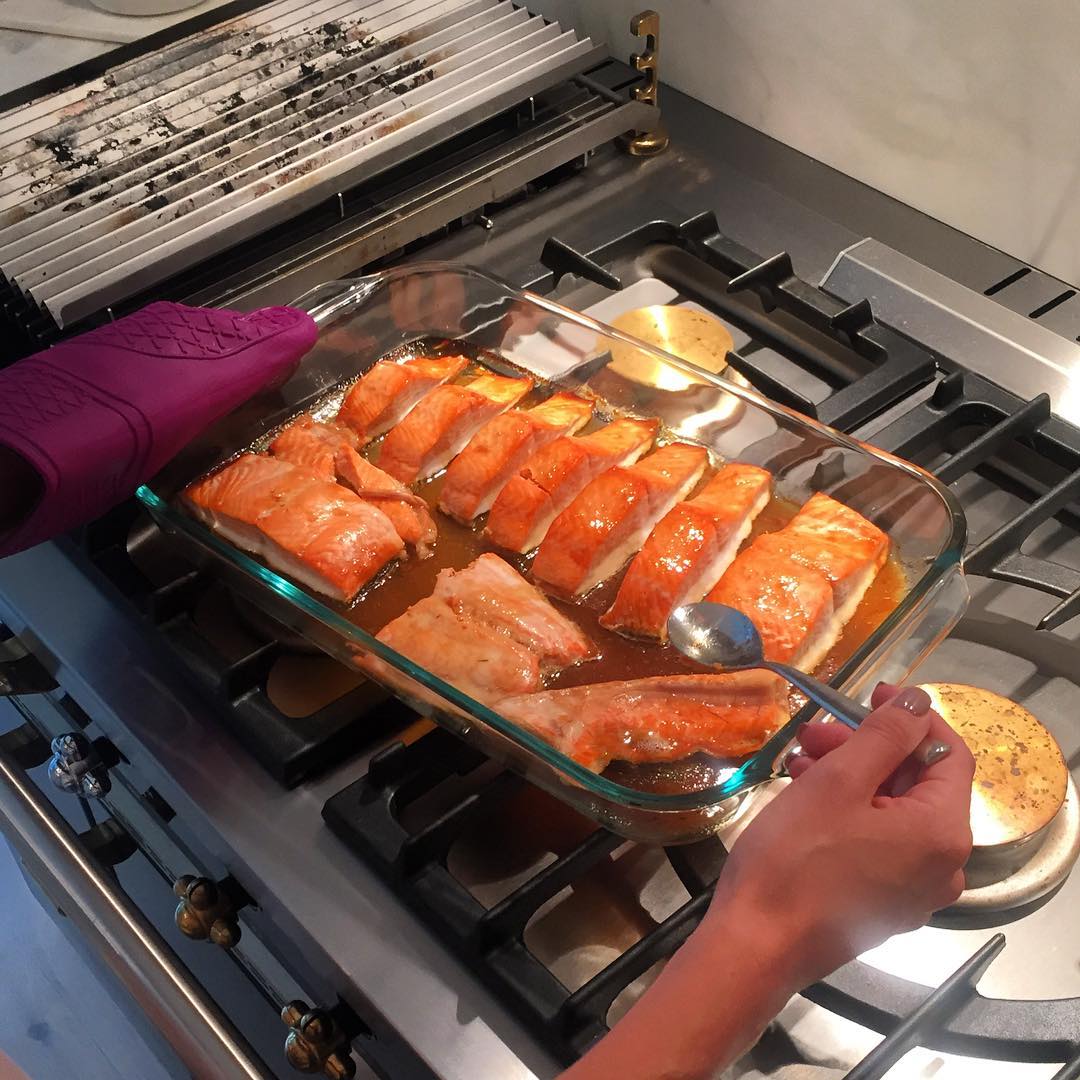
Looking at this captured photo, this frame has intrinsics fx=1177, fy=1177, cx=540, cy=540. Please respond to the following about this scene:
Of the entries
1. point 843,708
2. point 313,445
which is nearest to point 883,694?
point 843,708

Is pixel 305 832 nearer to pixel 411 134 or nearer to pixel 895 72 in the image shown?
pixel 411 134

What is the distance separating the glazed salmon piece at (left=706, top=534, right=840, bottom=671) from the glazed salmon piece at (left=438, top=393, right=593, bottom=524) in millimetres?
247

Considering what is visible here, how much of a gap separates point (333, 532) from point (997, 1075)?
0.68 metres

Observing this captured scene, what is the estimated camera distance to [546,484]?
1.11m

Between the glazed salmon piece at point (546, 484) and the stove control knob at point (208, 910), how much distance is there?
393 mm

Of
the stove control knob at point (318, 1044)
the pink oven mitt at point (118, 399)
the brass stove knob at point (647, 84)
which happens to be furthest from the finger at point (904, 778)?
the brass stove knob at point (647, 84)

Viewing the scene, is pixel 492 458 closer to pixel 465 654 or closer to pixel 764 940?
pixel 465 654

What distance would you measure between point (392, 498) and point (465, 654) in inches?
8.9

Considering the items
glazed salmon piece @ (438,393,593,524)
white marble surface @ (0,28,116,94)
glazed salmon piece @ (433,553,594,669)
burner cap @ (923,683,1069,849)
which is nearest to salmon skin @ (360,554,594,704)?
glazed salmon piece @ (433,553,594,669)

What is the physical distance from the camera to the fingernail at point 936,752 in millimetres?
755

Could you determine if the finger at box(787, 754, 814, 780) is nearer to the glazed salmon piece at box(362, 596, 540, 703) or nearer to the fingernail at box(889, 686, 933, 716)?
the fingernail at box(889, 686, 933, 716)

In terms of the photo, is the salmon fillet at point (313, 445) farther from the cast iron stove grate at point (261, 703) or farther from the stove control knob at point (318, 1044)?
the stove control knob at point (318, 1044)

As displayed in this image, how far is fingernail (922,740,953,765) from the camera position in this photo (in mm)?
755

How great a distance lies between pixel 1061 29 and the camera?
4.28 ft
